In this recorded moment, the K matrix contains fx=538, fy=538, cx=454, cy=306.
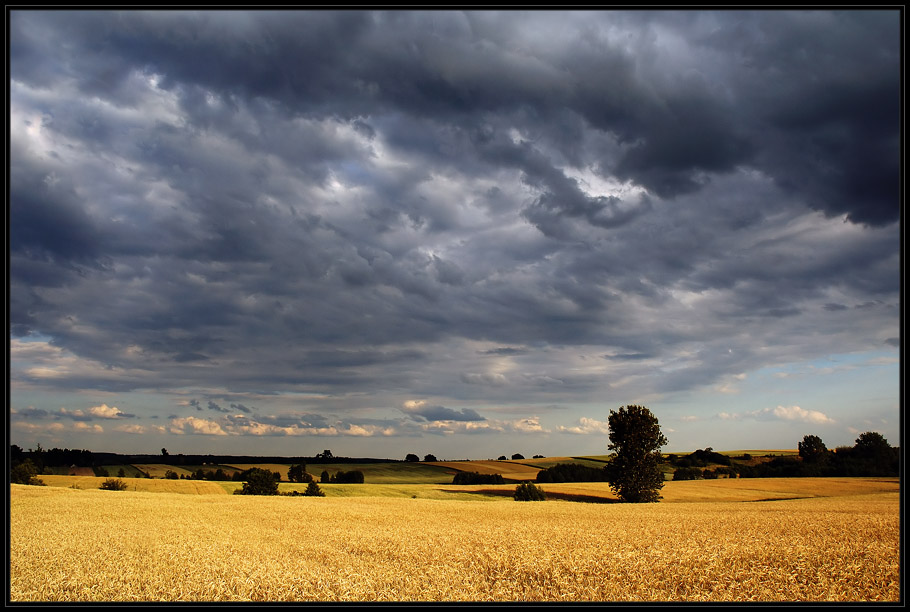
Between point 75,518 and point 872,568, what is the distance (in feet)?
117

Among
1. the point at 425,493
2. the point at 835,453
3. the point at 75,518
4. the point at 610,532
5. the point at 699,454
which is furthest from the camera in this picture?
the point at 699,454

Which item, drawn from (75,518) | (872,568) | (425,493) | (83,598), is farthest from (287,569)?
(425,493)

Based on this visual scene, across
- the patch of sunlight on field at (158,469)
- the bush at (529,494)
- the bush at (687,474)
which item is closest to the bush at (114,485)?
the patch of sunlight on field at (158,469)

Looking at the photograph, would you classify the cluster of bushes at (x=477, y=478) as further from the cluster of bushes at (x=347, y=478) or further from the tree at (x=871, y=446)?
the tree at (x=871, y=446)

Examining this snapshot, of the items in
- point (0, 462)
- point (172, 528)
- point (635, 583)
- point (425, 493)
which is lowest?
point (425, 493)

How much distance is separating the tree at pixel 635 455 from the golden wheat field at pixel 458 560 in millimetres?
25602

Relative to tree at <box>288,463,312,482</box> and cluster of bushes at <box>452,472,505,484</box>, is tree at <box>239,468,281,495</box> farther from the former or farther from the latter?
cluster of bushes at <box>452,472,505,484</box>

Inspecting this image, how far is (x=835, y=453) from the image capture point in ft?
303

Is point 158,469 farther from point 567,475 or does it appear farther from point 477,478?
point 567,475

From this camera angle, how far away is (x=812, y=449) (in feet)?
310

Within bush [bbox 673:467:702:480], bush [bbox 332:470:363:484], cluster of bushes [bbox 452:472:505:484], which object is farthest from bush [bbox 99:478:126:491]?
bush [bbox 673:467:702:480]

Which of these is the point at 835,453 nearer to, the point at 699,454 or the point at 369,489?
the point at 699,454

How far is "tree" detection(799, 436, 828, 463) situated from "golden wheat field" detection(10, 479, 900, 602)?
2943 inches

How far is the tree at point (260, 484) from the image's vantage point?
65000 millimetres
